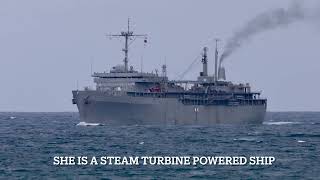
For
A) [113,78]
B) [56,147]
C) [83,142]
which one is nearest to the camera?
[56,147]

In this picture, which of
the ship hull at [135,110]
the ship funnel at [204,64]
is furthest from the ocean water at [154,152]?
the ship funnel at [204,64]

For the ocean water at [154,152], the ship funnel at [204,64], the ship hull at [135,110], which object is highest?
the ship funnel at [204,64]

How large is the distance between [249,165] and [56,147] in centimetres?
2399

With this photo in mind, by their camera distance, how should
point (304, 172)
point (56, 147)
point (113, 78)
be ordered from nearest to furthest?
point (304, 172)
point (56, 147)
point (113, 78)

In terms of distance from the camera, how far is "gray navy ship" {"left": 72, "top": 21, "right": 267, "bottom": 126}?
13450 cm

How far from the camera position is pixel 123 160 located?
69375 mm

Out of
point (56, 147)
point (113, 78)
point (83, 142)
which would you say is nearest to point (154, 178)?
point (56, 147)

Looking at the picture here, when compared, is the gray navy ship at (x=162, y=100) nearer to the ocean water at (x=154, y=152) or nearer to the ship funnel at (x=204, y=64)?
the ship funnel at (x=204, y=64)

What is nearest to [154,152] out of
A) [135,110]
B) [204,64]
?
[135,110]

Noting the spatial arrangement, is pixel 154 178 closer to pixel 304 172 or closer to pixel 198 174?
pixel 198 174

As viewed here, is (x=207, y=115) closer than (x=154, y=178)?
No

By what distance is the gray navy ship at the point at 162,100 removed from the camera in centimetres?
13450

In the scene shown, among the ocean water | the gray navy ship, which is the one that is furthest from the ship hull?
the ocean water

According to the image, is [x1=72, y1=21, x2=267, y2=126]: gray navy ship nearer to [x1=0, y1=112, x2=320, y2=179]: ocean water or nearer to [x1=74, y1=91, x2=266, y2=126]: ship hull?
[x1=74, y1=91, x2=266, y2=126]: ship hull
